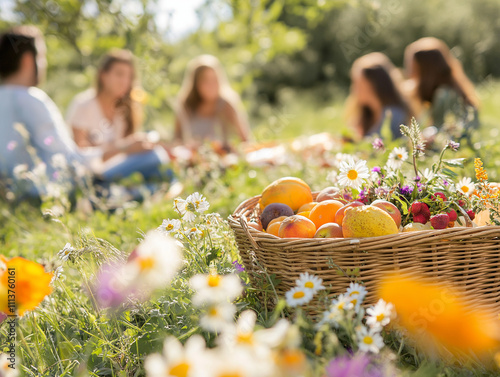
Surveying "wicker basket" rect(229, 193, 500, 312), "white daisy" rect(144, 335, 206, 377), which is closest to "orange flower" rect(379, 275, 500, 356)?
"wicker basket" rect(229, 193, 500, 312)

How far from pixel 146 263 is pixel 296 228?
0.79 m

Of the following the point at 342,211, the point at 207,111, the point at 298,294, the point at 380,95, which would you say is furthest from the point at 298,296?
the point at 207,111

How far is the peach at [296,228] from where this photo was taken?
155 cm

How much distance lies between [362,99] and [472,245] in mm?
3731

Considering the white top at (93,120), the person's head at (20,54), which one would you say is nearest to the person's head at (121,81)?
the white top at (93,120)

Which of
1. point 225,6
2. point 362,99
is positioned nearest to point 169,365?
point 225,6

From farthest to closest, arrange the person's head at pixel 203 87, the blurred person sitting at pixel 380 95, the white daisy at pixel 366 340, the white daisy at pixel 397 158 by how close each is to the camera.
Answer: the person's head at pixel 203 87 < the blurred person sitting at pixel 380 95 < the white daisy at pixel 397 158 < the white daisy at pixel 366 340

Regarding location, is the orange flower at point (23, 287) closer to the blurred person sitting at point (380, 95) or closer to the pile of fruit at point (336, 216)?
the pile of fruit at point (336, 216)

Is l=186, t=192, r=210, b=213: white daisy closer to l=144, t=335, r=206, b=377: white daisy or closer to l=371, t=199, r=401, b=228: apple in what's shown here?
l=371, t=199, r=401, b=228: apple

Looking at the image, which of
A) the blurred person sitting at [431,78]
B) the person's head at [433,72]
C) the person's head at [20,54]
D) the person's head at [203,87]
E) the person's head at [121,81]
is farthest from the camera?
the person's head at [203,87]

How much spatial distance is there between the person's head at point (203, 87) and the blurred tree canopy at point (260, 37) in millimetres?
201

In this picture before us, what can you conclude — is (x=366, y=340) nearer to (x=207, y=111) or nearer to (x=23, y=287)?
(x=23, y=287)

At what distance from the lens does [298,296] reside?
1.26m

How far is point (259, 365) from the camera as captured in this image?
667mm
